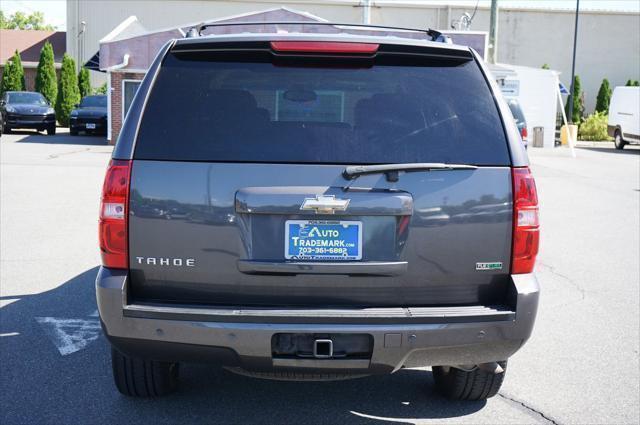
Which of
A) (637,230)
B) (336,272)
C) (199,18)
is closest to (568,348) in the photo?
(336,272)

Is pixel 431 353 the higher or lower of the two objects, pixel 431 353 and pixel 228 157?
the lower

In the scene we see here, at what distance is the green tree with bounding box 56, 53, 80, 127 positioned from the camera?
40750 mm

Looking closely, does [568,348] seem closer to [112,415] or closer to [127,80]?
[112,415]

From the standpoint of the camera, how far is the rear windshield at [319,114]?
3746mm

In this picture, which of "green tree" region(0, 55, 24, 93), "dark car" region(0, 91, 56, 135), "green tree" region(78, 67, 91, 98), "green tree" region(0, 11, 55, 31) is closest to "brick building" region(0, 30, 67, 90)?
"green tree" region(0, 55, 24, 93)

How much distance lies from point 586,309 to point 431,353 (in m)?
4.10

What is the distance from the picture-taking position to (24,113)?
32312mm

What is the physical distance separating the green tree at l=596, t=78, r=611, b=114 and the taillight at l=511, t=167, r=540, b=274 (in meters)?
48.7

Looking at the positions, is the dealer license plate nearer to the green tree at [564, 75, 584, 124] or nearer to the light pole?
the green tree at [564, 75, 584, 124]

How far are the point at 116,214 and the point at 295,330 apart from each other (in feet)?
3.20

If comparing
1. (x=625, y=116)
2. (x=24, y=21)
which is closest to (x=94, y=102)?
(x=625, y=116)

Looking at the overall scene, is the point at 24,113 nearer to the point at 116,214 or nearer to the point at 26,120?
the point at 26,120

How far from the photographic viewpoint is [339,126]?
3799mm

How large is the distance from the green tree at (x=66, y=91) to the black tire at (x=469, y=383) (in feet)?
127
